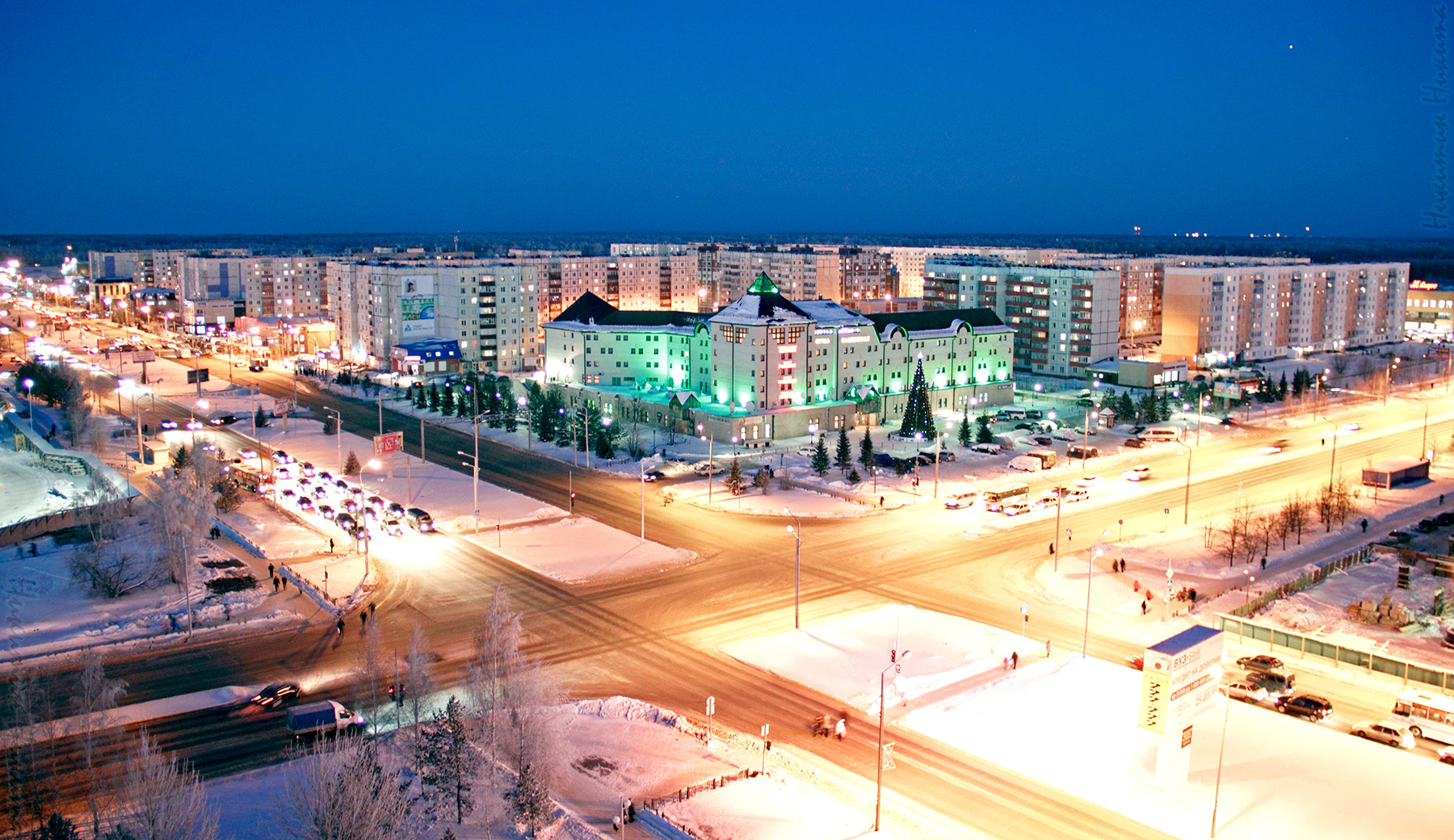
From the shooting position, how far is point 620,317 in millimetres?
99500

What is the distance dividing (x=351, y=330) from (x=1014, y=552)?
106m

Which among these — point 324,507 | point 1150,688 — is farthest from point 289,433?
point 1150,688

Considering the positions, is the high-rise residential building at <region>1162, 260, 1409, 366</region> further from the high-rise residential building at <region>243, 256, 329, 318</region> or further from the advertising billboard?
the high-rise residential building at <region>243, 256, 329, 318</region>

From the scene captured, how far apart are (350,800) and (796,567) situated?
27.1m

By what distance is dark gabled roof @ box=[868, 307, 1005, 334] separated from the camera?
94.8 m

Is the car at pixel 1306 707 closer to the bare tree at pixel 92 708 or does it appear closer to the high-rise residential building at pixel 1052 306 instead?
the bare tree at pixel 92 708

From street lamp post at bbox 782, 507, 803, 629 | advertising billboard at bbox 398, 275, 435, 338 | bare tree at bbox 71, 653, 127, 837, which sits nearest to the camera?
bare tree at bbox 71, 653, 127, 837

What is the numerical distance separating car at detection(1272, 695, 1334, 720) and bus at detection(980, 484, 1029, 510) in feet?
85.8

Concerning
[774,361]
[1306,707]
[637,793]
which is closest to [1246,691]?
[1306,707]

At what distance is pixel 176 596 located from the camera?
47.0 m

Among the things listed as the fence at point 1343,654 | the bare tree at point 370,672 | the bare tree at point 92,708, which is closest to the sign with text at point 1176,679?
the fence at point 1343,654

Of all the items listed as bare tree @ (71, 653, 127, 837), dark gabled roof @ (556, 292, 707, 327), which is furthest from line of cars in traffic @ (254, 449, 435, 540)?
dark gabled roof @ (556, 292, 707, 327)

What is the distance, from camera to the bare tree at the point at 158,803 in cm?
2336

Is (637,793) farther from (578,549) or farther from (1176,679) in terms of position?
(578,549)
